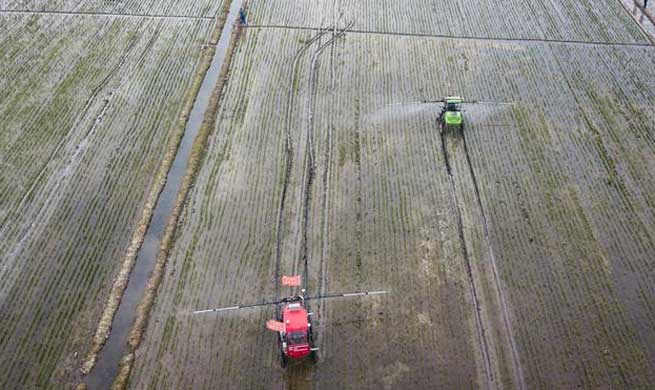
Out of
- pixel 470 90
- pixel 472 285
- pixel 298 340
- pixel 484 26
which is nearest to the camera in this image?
pixel 298 340

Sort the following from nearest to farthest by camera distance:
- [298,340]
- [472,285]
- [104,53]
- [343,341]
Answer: [298,340]
[343,341]
[472,285]
[104,53]

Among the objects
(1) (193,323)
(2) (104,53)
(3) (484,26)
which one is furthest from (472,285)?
(2) (104,53)

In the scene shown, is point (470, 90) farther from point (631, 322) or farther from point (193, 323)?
point (193, 323)

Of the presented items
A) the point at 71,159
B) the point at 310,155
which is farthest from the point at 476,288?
the point at 71,159

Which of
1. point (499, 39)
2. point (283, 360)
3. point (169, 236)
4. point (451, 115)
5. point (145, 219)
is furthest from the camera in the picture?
point (499, 39)

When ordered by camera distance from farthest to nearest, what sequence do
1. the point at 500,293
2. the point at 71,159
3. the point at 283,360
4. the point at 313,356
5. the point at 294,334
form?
the point at 71,159 < the point at 500,293 < the point at 313,356 < the point at 283,360 < the point at 294,334

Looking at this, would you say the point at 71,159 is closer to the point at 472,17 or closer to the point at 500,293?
the point at 500,293

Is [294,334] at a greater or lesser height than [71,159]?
lesser
